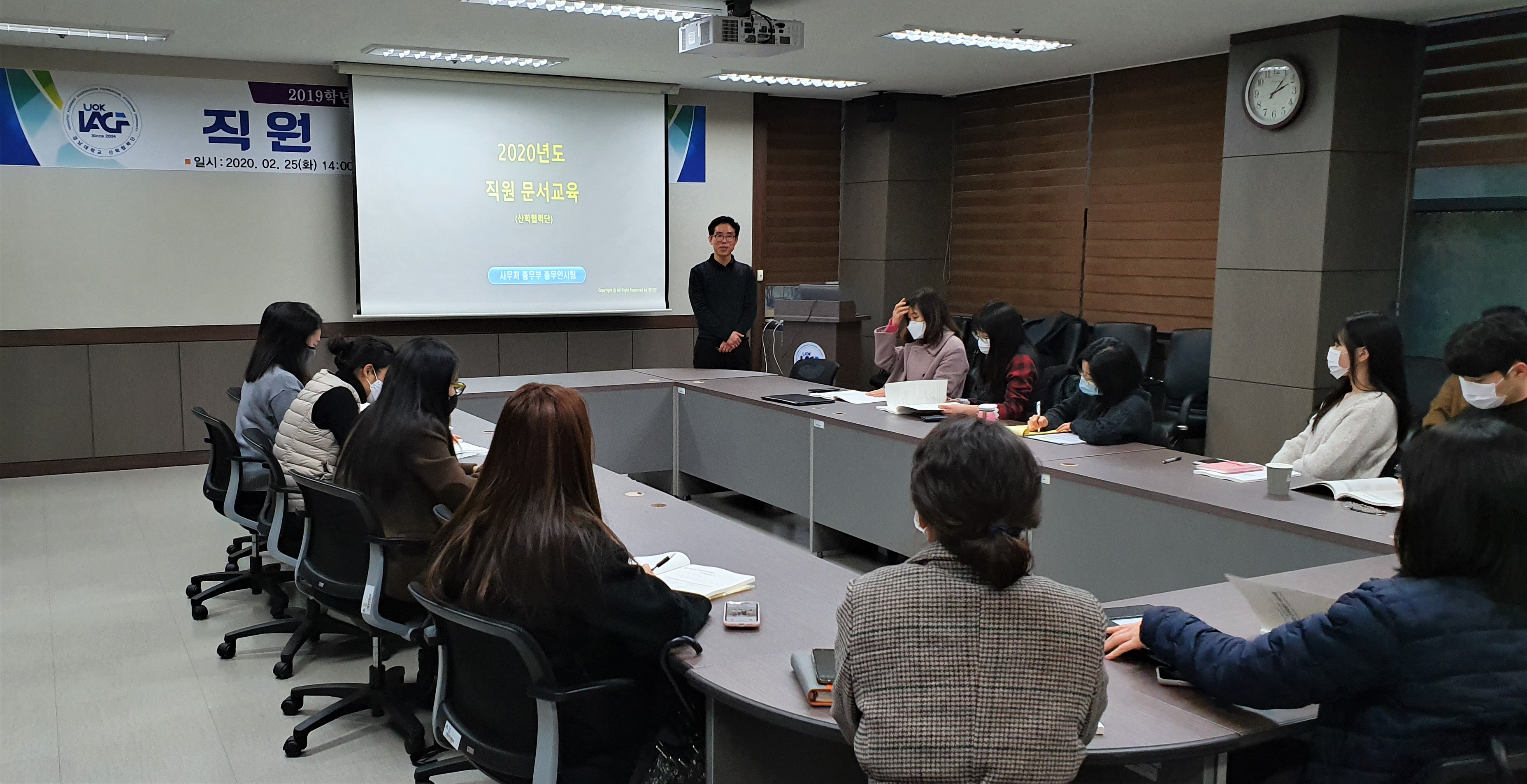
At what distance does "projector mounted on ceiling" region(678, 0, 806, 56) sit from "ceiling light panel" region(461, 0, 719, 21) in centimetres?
16

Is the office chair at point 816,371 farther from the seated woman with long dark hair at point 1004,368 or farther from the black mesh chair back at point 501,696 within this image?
the black mesh chair back at point 501,696

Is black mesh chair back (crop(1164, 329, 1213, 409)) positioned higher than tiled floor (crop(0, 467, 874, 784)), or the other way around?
black mesh chair back (crop(1164, 329, 1213, 409))

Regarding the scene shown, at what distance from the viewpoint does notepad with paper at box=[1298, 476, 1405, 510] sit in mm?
3193

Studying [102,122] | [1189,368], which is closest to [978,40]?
[1189,368]

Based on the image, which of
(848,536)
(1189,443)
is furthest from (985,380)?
(1189,443)

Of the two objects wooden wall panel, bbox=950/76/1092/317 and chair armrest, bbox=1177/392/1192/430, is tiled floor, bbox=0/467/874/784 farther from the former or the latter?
wooden wall panel, bbox=950/76/1092/317

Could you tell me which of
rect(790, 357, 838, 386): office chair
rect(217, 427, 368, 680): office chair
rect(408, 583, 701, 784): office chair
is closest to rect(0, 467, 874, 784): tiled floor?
rect(217, 427, 368, 680): office chair

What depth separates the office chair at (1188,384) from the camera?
6.35 meters

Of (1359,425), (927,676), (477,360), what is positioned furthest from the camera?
(477,360)

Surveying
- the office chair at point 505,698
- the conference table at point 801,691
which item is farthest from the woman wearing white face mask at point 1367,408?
the office chair at point 505,698

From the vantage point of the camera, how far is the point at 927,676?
5.23ft

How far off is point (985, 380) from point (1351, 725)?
3684 millimetres

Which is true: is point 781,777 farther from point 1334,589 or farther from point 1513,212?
point 1513,212

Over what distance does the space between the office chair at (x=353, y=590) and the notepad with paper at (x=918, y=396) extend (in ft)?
8.40
